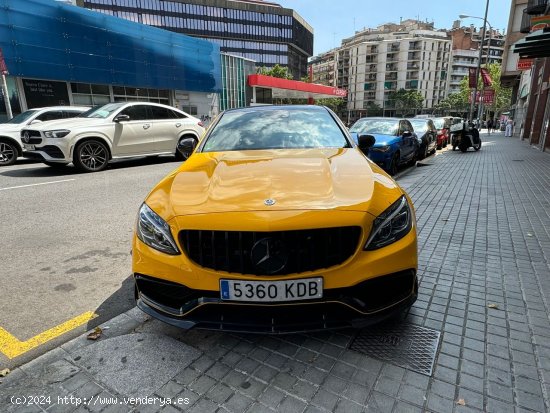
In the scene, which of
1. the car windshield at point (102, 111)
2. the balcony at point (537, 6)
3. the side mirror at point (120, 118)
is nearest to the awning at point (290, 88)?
the balcony at point (537, 6)

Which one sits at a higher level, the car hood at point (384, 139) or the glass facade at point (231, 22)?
the glass facade at point (231, 22)

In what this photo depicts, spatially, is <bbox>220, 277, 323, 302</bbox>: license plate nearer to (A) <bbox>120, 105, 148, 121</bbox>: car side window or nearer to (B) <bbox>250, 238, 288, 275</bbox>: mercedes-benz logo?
(B) <bbox>250, 238, 288, 275</bbox>: mercedes-benz logo

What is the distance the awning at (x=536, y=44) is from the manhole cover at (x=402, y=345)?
10.0 m

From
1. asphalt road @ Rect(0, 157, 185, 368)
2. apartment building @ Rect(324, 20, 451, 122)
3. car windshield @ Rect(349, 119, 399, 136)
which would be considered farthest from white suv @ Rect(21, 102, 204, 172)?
apartment building @ Rect(324, 20, 451, 122)

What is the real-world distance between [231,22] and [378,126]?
82.9 m

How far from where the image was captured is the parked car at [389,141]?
28.1 feet

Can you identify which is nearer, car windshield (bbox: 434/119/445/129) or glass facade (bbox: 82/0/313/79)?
car windshield (bbox: 434/119/445/129)

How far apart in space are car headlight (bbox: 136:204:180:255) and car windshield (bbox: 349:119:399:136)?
27.3ft

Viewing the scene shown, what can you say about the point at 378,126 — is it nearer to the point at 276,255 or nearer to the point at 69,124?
the point at 69,124

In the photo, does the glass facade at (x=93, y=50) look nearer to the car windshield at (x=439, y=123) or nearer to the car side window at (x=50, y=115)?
the car side window at (x=50, y=115)

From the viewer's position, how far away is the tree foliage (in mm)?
97125

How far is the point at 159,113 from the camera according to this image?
10461 mm

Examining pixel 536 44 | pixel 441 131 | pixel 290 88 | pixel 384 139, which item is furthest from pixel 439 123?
pixel 290 88

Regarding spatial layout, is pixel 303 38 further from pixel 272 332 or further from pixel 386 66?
pixel 272 332
